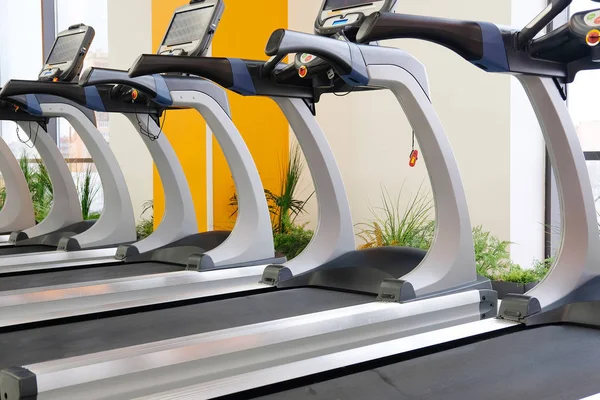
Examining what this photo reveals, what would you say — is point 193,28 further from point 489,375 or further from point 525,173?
point 489,375

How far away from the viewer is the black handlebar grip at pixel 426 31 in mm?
2268

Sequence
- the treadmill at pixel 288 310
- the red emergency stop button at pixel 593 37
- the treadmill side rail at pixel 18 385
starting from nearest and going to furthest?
the treadmill side rail at pixel 18 385 < the treadmill at pixel 288 310 < the red emergency stop button at pixel 593 37

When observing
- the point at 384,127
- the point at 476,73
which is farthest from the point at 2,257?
the point at 476,73

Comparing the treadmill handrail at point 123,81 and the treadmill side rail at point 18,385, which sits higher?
the treadmill handrail at point 123,81

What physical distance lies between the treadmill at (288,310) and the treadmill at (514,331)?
0.16 meters

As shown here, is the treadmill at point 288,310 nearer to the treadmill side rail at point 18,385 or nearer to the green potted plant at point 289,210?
the treadmill side rail at point 18,385

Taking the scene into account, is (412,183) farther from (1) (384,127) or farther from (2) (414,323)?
(2) (414,323)

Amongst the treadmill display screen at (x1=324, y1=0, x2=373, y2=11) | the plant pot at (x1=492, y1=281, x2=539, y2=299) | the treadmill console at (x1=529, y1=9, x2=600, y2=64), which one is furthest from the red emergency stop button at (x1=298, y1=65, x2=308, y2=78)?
the plant pot at (x1=492, y1=281, x2=539, y2=299)

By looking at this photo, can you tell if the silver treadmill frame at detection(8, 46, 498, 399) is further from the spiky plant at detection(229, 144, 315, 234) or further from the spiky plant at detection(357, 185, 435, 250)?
the spiky plant at detection(229, 144, 315, 234)

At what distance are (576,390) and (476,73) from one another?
303 centimetres

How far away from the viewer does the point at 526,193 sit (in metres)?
4.51

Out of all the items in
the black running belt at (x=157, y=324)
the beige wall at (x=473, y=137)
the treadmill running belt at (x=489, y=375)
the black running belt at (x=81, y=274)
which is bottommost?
the black running belt at (x=81, y=274)

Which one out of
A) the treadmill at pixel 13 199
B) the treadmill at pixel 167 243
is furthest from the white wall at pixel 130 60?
the treadmill at pixel 167 243

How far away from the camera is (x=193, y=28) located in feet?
13.3
